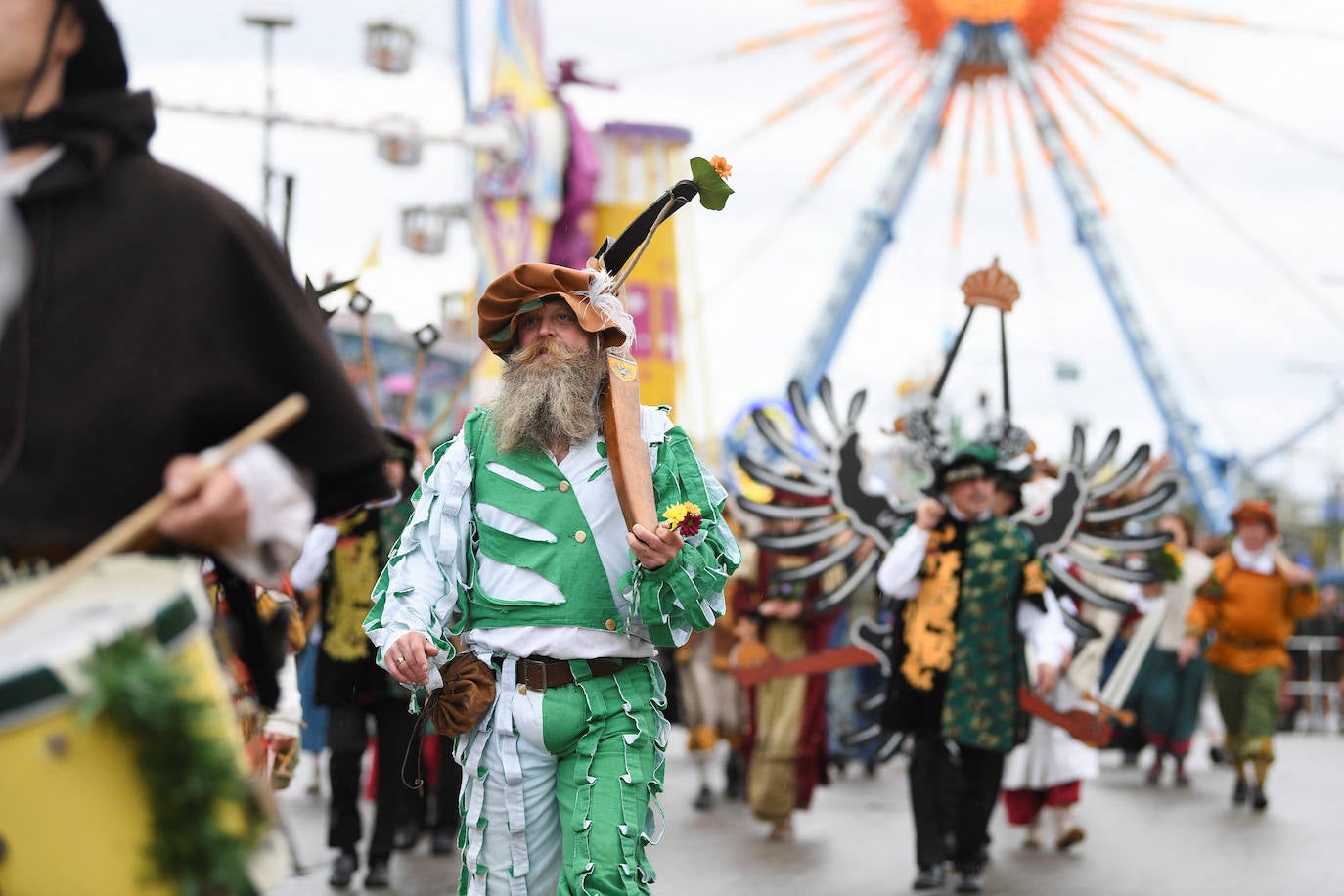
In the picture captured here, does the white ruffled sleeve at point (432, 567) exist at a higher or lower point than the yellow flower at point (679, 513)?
lower

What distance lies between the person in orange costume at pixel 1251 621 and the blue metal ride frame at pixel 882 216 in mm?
17789

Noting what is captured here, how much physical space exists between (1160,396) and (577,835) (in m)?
31.5

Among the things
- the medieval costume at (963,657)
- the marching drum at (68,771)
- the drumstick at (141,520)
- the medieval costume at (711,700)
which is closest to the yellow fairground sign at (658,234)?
the medieval costume at (711,700)

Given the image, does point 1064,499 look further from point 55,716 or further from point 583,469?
point 55,716

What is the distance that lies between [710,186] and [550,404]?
80 centimetres

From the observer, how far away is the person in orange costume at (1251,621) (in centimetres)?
1206

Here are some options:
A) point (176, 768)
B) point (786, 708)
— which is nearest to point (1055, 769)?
point (786, 708)

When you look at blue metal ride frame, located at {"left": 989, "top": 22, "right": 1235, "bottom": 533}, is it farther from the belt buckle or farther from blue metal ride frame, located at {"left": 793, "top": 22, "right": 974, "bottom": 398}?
the belt buckle

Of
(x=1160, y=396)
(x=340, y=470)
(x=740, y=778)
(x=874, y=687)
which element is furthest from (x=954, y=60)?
(x=340, y=470)

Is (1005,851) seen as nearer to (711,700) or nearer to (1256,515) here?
(711,700)

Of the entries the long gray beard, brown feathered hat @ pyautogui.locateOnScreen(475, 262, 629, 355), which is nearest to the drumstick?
the long gray beard

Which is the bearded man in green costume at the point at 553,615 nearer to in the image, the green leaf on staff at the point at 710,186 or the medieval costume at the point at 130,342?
the green leaf on staff at the point at 710,186

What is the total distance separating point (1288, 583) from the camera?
12273mm

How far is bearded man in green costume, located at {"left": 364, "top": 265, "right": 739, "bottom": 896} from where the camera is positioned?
473cm
